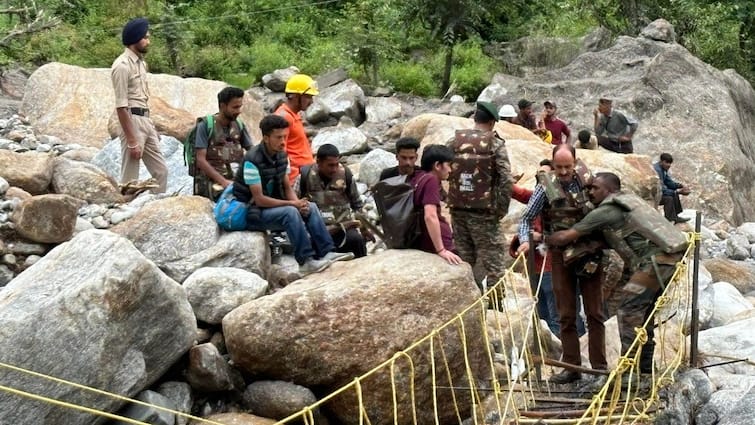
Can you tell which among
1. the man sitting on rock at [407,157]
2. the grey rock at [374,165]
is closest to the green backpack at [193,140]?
the man sitting on rock at [407,157]

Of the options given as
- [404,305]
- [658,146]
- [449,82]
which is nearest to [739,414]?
[404,305]

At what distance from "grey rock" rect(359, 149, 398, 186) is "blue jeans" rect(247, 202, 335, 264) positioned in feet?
15.3

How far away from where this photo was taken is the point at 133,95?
329 inches

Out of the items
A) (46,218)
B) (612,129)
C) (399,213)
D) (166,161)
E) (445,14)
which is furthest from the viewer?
(445,14)

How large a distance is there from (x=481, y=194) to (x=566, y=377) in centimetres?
155

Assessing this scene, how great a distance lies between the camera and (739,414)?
539 centimetres

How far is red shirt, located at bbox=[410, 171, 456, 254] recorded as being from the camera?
6.78 meters

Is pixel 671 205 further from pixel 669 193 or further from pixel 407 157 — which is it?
pixel 407 157

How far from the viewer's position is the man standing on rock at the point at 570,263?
6.66 meters

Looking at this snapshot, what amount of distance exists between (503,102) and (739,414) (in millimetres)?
13001

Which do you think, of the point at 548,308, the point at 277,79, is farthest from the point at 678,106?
the point at 548,308

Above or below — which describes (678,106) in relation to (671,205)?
below

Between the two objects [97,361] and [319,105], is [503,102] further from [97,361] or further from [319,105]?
[97,361]

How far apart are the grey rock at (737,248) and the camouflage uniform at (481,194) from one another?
7295 mm
